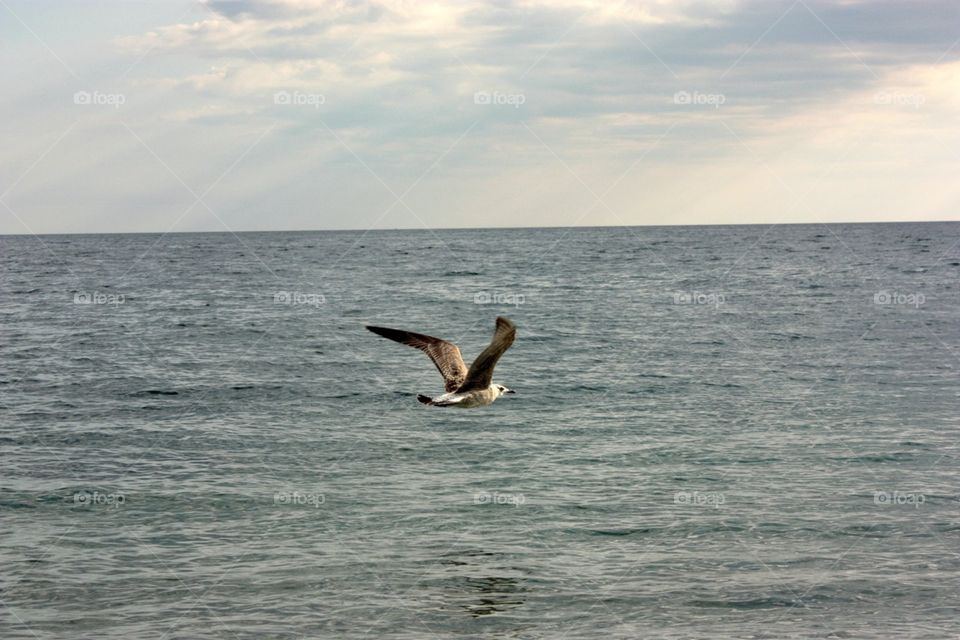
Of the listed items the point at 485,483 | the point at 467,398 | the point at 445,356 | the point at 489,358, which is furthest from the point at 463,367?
the point at 485,483

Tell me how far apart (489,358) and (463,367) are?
2.39 meters

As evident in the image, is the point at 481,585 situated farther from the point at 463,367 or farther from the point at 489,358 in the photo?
the point at 489,358

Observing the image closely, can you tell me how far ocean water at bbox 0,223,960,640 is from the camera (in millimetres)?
18984

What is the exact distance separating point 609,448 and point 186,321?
1664 inches

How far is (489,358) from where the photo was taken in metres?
16.3

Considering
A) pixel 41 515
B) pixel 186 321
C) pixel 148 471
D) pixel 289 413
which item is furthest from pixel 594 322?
pixel 41 515

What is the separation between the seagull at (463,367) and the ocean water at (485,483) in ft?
13.8

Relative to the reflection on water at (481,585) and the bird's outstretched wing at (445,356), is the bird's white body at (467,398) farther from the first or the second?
the reflection on water at (481,585)

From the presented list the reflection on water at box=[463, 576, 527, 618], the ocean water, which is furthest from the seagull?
the ocean water

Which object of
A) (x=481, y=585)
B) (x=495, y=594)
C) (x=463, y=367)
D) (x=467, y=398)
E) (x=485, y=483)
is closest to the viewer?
(x=467, y=398)

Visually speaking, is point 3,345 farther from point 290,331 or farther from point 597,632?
point 597,632

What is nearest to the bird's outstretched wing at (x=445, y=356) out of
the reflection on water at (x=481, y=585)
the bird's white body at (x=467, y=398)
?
the bird's white body at (x=467, y=398)

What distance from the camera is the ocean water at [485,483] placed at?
19.0 meters

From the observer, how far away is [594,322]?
65.9m
